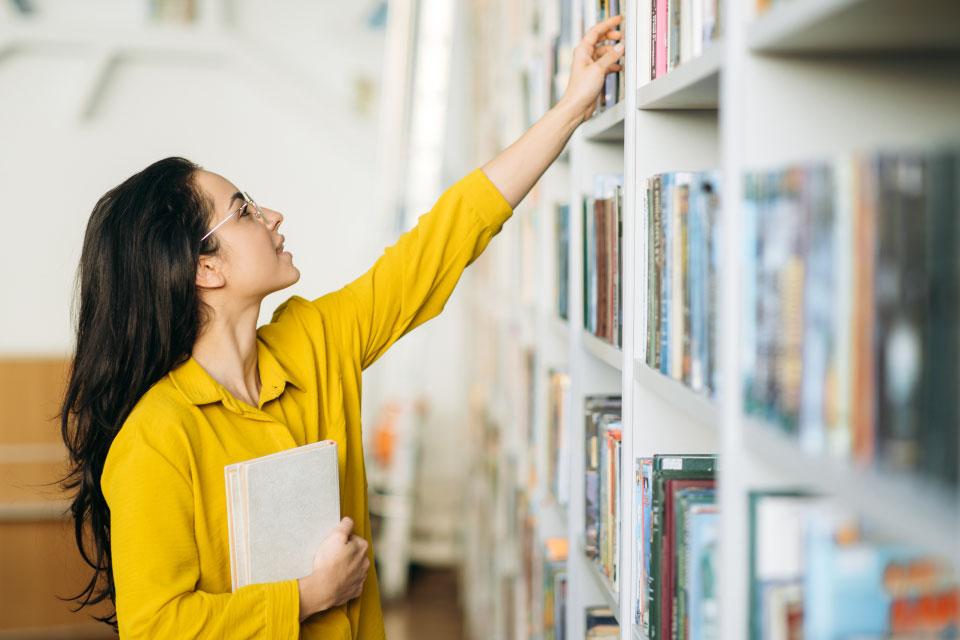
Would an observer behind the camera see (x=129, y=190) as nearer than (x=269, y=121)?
Yes

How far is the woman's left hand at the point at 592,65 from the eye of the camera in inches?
58.9

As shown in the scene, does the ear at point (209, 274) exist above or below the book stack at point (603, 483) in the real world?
above

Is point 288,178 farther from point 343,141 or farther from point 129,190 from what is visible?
point 129,190

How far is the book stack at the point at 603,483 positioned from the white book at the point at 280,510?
16.4 inches

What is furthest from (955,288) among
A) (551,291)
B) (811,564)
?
(551,291)

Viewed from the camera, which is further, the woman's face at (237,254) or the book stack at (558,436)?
the book stack at (558,436)

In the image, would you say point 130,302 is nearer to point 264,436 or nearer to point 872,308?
point 264,436

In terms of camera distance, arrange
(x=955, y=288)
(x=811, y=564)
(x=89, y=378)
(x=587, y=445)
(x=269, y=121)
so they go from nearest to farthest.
Result: (x=955, y=288)
(x=811, y=564)
(x=89, y=378)
(x=587, y=445)
(x=269, y=121)

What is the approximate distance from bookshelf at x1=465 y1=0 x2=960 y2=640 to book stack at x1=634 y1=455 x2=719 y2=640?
51 millimetres

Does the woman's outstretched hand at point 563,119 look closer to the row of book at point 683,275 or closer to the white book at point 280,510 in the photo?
the row of book at point 683,275

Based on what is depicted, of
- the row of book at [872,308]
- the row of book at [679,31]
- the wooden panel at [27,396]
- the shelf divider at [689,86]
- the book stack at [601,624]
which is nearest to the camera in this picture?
the row of book at [872,308]

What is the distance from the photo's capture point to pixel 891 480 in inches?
24.2

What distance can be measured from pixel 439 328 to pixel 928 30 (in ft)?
16.5

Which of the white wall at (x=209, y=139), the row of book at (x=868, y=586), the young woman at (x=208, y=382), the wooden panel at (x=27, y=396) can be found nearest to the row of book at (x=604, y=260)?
the young woman at (x=208, y=382)
